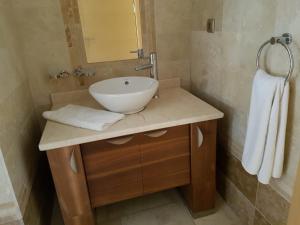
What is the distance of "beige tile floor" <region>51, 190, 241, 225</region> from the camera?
5.15 feet

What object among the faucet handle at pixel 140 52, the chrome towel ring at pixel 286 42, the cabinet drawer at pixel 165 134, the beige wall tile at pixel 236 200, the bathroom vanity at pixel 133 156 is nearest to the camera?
the chrome towel ring at pixel 286 42

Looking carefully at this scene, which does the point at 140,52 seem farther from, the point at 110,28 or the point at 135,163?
the point at 135,163

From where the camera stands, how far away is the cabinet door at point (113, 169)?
1.26 m

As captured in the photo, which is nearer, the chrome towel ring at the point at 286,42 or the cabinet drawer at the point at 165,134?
the chrome towel ring at the point at 286,42

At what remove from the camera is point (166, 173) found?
4.70 feet

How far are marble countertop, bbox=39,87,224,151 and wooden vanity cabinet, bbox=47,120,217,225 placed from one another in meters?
0.05

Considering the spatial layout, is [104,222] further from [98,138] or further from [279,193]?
[279,193]

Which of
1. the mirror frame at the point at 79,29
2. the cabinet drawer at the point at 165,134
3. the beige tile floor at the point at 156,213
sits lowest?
the beige tile floor at the point at 156,213

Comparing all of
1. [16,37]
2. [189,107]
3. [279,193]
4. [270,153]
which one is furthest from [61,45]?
[279,193]

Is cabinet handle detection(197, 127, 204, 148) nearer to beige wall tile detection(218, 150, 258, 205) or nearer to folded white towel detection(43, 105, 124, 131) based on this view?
beige wall tile detection(218, 150, 258, 205)

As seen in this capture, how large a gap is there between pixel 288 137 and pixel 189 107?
573mm

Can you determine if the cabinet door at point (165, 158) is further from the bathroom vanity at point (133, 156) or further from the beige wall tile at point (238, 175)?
the beige wall tile at point (238, 175)

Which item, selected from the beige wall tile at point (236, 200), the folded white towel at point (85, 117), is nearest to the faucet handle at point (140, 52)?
the folded white towel at point (85, 117)

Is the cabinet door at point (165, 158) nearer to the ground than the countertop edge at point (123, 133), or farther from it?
nearer to the ground
